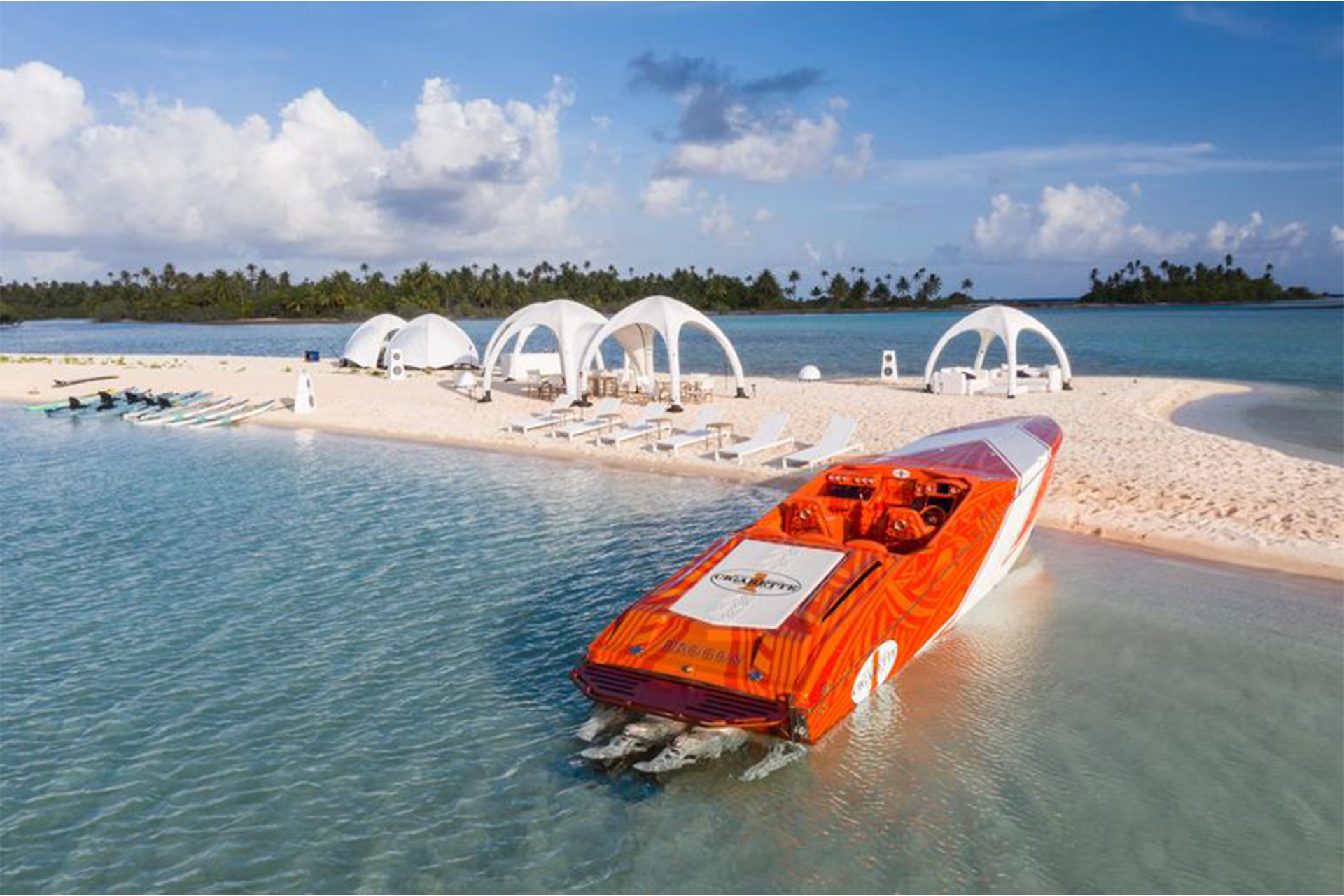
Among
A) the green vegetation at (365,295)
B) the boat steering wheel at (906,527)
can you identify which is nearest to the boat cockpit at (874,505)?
the boat steering wheel at (906,527)

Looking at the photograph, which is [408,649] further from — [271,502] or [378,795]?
[271,502]

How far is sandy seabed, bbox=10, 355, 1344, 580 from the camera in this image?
12.0 m

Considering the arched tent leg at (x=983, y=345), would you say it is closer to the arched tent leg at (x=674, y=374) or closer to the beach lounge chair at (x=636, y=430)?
the arched tent leg at (x=674, y=374)

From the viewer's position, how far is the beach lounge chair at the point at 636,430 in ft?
65.5

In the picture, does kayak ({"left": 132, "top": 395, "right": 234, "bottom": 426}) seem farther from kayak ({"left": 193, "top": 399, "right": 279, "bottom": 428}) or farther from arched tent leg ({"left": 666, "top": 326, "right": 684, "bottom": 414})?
arched tent leg ({"left": 666, "top": 326, "right": 684, "bottom": 414})

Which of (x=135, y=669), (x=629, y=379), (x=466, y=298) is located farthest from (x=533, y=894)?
(x=466, y=298)

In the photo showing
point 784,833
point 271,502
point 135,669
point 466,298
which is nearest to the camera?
point 784,833

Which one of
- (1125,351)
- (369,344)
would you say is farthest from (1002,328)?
(1125,351)

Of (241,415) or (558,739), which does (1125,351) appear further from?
(558,739)

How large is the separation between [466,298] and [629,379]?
11965cm

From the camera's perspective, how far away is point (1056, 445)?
10.8 meters

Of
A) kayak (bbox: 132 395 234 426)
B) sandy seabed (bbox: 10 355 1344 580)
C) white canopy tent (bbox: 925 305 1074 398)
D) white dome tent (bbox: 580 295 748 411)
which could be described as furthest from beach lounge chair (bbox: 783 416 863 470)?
kayak (bbox: 132 395 234 426)

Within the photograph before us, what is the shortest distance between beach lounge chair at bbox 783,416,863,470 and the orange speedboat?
22.4 ft

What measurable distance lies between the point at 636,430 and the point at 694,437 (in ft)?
6.15
